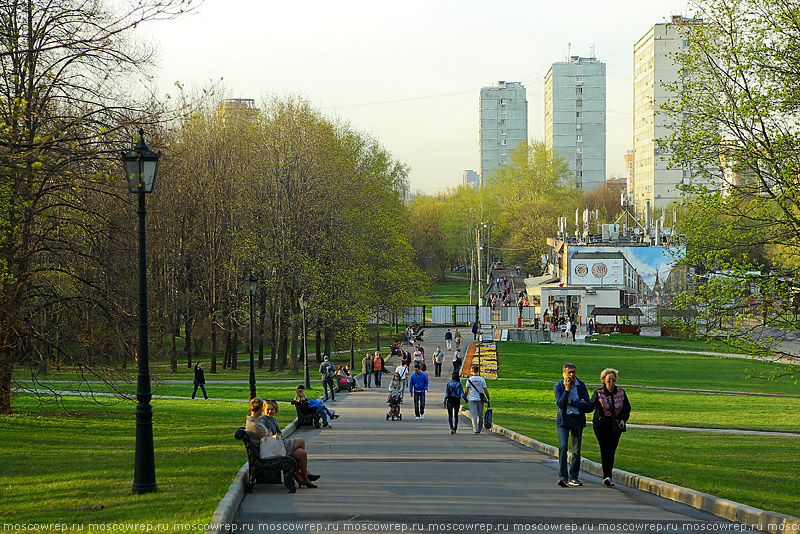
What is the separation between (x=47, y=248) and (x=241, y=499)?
11327mm

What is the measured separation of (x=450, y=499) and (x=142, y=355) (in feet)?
15.0

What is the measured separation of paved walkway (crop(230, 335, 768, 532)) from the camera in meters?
9.30

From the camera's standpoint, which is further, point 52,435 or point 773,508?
Answer: point 52,435

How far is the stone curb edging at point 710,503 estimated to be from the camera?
29.9ft

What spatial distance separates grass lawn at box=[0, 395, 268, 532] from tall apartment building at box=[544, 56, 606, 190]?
165 metres

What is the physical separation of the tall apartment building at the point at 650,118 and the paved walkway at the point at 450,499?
124887 millimetres

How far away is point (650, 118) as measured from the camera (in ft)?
465

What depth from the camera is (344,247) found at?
157ft

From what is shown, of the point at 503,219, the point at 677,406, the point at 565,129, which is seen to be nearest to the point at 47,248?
the point at 677,406

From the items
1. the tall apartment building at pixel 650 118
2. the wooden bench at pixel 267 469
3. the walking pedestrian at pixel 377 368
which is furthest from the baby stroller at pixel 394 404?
the tall apartment building at pixel 650 118

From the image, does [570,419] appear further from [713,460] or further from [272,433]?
[713,460]

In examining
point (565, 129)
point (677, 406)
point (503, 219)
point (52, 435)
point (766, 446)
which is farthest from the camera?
point (565, 129)

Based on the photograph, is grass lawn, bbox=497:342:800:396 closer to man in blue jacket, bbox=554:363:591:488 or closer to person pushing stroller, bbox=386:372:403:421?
person pushing stroller, bbox=386:372:403:421

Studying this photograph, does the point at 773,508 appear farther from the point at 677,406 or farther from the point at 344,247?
the point at 344,247
